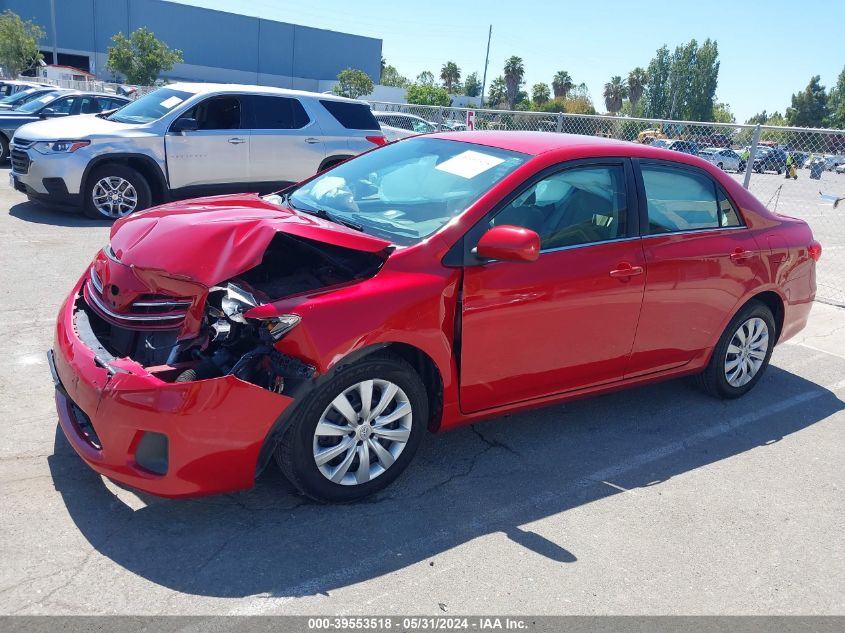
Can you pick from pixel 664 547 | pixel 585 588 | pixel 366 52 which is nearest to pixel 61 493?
pixel 585 588

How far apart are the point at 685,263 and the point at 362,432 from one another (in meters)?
2.38

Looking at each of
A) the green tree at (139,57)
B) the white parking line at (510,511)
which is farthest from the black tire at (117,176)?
the green tree at (139,57)

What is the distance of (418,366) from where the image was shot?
12.1ft

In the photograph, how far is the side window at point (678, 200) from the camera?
4520mm

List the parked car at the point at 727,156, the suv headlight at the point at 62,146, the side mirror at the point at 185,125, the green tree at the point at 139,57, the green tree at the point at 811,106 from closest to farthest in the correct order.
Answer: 1. the suv headlight at the point at 62,146
2. the side mirror at the point at 185,125
3. the parked car at the point at 727,156
4. the green tree at the point at 139,57
5. the green tree at the point at 811,106

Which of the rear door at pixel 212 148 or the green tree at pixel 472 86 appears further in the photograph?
the green tree at pixel 472 86

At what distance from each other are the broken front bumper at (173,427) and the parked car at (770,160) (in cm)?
979

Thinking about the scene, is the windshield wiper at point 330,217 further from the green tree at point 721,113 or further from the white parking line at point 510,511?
the green tree at point 721,113

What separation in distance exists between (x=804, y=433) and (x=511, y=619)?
3055 millimetres

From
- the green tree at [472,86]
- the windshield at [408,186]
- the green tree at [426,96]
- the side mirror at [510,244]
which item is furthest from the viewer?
the green tree at [472,86]

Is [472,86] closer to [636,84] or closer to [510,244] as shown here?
[636,84]

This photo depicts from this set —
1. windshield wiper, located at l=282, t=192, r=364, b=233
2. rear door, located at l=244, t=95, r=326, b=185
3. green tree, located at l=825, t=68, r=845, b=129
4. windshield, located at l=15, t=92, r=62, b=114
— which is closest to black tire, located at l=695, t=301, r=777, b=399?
windshield wiper, located at l=282, t=192, r=364, b=233

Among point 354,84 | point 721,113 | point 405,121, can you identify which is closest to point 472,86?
point 721,113

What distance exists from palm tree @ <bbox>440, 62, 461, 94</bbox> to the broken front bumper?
10679cm
